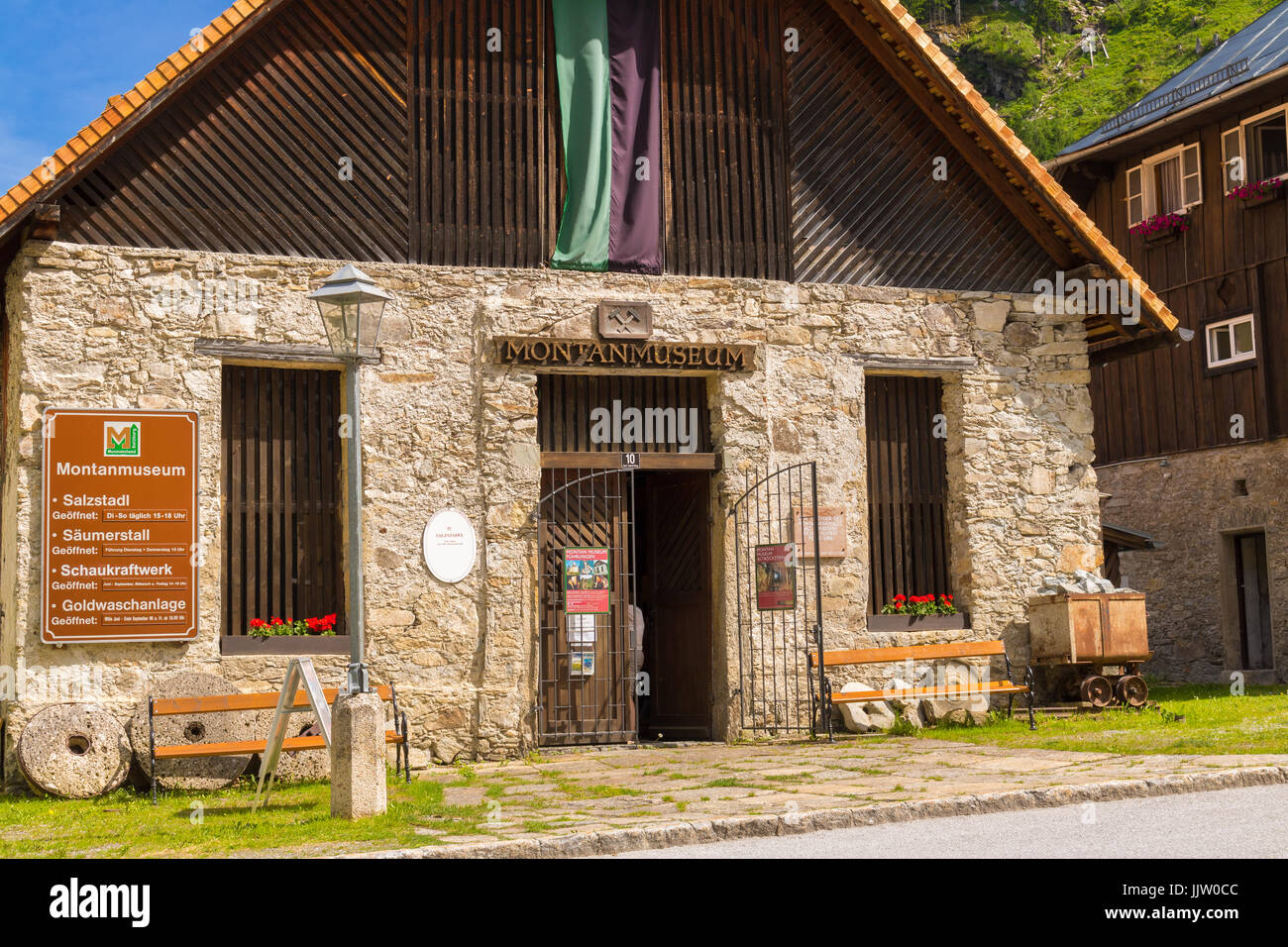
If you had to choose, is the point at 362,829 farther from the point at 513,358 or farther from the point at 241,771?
the point at 513,358

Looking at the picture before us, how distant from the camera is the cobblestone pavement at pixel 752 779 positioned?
760 centimetres

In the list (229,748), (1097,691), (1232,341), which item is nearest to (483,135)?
(229,748)

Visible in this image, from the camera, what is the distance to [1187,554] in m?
20.7

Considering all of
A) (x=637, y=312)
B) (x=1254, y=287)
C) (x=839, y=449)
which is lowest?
(x=839, y=449)

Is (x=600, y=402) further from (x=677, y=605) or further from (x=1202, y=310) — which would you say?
(x=1202, y=310)

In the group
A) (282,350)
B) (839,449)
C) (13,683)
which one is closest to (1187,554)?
(839,449)

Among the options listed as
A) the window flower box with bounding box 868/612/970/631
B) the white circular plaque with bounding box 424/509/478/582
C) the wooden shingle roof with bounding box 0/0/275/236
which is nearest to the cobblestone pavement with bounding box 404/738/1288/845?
the white circular plaque with bounding box 424/509/478/582

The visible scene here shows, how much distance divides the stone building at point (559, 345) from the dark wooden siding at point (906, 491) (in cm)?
4

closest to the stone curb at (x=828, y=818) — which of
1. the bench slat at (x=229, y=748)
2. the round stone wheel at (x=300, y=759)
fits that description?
the bench slat at (x=229, y=748)

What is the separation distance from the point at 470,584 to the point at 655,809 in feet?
15.0

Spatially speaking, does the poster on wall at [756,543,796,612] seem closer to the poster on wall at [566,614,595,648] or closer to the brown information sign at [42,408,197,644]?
the poster on wall at [566,614,595,648]

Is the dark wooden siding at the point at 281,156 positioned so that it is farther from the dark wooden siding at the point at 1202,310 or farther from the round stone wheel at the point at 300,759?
the dark wooden siding at the point at 1202,310

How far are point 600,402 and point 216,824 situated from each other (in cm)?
581

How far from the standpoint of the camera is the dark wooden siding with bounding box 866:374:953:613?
1365 centimetres
